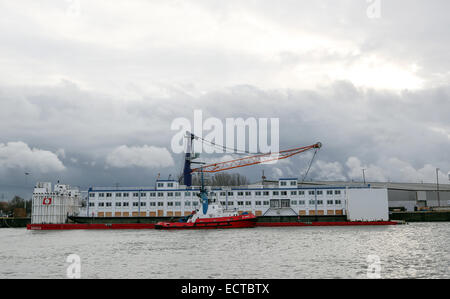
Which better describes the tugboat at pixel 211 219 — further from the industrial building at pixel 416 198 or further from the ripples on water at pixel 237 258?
the industrial building at pixel 416 198

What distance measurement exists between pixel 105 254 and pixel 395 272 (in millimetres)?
22057

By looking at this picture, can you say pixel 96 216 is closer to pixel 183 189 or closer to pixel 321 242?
pixel 183 189

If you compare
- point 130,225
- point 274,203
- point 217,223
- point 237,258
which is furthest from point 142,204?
point 237,258

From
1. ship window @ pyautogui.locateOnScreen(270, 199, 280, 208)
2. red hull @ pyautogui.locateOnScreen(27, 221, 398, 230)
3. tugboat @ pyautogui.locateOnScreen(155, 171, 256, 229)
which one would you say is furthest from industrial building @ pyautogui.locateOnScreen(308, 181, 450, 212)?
tugboat @ pyautogui.locateOnScreen(155, 171, 256, 229)

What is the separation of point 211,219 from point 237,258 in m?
31.9

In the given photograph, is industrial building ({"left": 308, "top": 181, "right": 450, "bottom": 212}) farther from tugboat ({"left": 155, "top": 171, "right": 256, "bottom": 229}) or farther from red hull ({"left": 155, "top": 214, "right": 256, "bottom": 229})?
red hull ({"left": 155, "top": 214, "right": 256, "bottom": 229})

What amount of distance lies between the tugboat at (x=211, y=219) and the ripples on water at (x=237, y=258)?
18.9m

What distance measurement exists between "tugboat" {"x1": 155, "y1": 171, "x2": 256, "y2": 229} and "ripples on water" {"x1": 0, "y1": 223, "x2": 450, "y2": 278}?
1887 cm

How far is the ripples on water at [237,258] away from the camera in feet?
85.7

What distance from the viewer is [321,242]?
40719mm

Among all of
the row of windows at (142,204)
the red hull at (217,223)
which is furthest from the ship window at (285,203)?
the row of windows at (142,204)

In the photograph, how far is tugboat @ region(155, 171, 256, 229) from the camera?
62.7 meters

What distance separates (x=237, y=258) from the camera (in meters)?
31.5
